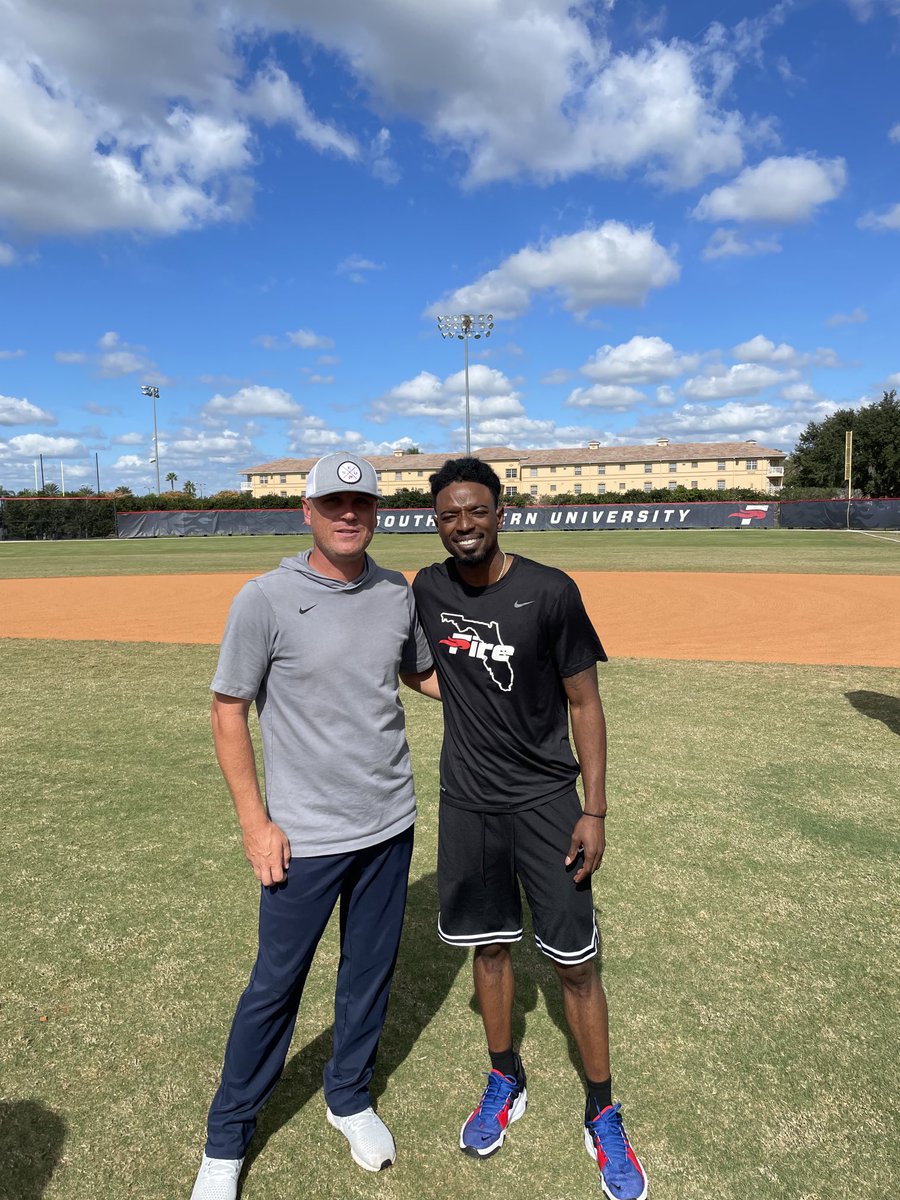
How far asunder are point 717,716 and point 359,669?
19.9 ft

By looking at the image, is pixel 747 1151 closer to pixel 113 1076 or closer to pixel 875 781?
pixel 113 1076

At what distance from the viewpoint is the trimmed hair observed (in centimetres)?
254

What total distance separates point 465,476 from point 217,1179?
2397 mm

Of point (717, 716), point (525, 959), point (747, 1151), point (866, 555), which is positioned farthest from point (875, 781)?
point (866, 555)

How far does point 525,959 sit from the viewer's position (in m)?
3.71

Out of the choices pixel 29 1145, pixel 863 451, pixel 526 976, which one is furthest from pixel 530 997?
pixel 863 451

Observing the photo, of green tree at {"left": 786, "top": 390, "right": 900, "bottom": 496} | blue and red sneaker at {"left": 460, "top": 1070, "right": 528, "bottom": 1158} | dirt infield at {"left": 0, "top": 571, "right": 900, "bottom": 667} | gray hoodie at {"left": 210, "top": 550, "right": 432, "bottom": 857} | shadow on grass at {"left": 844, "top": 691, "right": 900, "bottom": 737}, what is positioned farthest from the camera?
green tree at {"left": 786, "top": 390, "right": 900, "bottom": 496}

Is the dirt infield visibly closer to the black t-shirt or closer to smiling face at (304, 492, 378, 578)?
the black t-shirt

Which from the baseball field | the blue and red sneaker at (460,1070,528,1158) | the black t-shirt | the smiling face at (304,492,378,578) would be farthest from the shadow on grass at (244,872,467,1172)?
the smiling face at (304,492,378,578)

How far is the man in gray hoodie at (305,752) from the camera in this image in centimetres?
230

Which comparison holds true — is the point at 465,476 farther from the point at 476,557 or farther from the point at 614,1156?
the point at 614,1156

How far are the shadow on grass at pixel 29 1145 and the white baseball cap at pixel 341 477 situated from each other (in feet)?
7.89

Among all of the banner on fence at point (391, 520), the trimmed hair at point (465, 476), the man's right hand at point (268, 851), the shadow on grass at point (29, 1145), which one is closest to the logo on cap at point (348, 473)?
the trimmed hair at point (465, 476)

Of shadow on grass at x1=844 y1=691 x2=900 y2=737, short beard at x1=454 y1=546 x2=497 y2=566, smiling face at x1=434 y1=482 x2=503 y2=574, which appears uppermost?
smiling face at x1=434 y1=482 x2=503 y2=574
